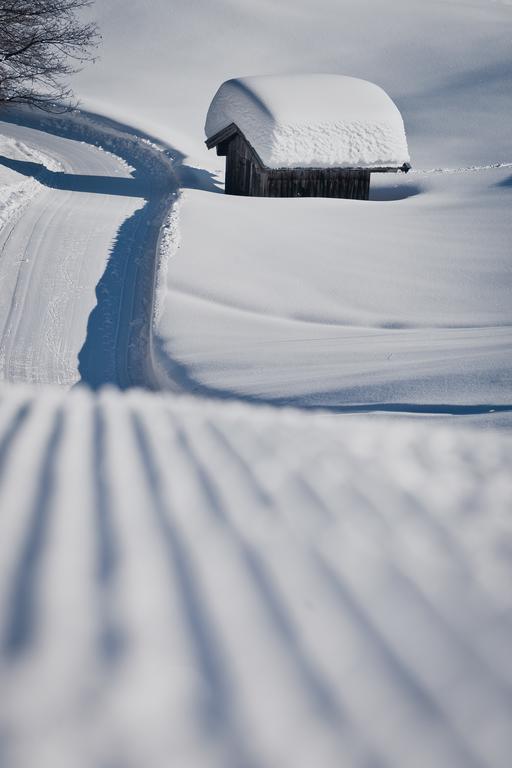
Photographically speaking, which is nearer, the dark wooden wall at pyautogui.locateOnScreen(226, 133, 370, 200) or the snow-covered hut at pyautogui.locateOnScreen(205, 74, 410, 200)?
the snow-covered hut at pyautogui.locateOnScreen(205, 74, 410, 200)

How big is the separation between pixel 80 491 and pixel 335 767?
120 centimetres

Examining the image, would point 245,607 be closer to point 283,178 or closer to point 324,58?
point 283,178

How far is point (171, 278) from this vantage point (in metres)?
8.13

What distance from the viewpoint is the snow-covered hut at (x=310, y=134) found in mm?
13445

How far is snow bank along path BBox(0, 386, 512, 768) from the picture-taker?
3.84ft

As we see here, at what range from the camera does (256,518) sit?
1.97 m

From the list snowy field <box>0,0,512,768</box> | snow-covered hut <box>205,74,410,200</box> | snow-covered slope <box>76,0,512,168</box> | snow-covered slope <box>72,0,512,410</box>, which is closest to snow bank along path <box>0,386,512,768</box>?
snowy field <box>0,0,512,768</box>

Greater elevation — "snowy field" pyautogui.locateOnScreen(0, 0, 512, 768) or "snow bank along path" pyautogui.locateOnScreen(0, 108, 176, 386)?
"snow bank along path" pyautogui.locateOnScreen(0, 108, 176, 386)

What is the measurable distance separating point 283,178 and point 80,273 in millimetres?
6719

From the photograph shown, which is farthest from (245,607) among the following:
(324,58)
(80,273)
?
(324,58)

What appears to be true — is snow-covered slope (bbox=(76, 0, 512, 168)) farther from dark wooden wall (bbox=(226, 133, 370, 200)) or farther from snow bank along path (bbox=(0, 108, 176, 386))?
snow bank along path (bbox=(0, 108, 176, 386))

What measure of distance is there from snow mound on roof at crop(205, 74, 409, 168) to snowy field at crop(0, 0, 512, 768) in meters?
5.76

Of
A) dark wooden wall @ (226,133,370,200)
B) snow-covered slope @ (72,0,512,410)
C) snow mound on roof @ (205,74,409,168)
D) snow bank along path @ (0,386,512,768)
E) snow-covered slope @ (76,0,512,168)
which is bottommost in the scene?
snow bank along path @ (0,386,512,768)

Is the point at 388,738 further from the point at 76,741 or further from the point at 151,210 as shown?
the point at 151,210
